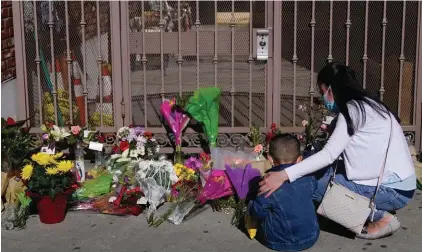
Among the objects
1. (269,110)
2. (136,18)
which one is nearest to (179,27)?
(136,18)

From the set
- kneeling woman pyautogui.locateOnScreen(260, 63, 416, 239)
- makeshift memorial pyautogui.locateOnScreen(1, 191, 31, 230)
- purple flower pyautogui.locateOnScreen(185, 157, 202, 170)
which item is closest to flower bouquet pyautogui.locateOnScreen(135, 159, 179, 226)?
purple flower pyautogui.locateOnScreen(185, 157, 202, 170)

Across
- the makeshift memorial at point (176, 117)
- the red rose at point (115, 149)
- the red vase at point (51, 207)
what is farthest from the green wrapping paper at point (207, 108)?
the red vase at point (51, 207)

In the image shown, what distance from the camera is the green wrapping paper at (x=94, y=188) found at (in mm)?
5102

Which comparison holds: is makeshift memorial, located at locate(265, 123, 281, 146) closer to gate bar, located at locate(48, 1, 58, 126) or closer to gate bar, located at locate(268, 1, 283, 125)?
gate bar, located at locate(268, 1, 283, 125)

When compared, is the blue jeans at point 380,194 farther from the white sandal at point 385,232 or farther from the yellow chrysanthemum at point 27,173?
the yellow chrysanthemum at point 27,173

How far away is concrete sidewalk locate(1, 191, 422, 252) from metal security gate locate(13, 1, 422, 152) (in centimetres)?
127

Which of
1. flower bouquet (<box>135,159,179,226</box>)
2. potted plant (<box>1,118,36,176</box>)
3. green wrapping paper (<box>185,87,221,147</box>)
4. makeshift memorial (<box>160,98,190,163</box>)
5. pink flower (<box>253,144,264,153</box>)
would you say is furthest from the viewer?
makeshift memorial (<box>160,98,190,163</box>)

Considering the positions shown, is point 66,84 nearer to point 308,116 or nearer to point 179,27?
point 179,27

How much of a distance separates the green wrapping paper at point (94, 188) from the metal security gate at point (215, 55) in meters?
0.78

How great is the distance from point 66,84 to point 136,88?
26.1 inches

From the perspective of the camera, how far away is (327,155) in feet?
13.2

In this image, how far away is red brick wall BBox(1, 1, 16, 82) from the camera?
5.72 m

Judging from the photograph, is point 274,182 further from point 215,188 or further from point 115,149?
point 115,149

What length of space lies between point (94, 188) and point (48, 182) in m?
0.63
